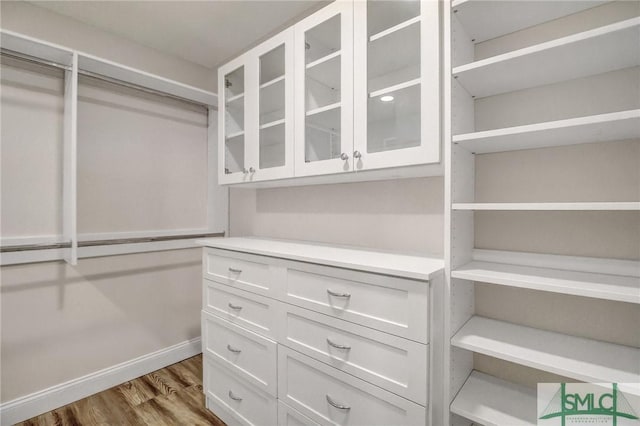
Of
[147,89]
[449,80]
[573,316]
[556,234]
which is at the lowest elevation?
[573,316]

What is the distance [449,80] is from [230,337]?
1610mm

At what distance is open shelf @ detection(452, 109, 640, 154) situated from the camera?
0.84 metres

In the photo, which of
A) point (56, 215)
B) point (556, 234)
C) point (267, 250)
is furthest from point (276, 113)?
point (56, 215)

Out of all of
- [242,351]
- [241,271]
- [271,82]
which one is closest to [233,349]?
[242,351]

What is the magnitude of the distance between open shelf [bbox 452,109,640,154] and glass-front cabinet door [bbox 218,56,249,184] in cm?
128

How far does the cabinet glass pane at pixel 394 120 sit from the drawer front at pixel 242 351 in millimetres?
1045

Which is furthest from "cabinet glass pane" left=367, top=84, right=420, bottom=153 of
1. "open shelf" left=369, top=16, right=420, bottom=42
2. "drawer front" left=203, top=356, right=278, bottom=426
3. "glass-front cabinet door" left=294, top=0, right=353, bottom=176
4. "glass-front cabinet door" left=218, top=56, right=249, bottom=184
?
"drawer front" left=203, top=356, right=278, bottom=426

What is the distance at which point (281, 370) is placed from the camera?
4.67ft

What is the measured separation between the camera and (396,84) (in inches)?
49.6

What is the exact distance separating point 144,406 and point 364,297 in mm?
1702

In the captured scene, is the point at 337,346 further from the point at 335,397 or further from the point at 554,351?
the point at 554,351

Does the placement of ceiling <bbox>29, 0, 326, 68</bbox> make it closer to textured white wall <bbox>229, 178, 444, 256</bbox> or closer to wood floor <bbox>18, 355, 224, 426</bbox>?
textured white wall <bbox>229, 178, 444, 256</bbox>

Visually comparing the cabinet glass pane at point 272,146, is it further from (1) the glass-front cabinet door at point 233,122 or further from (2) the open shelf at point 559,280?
(2) the open shelf at point 559,280

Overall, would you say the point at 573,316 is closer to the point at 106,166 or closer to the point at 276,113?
the point at 276,113
